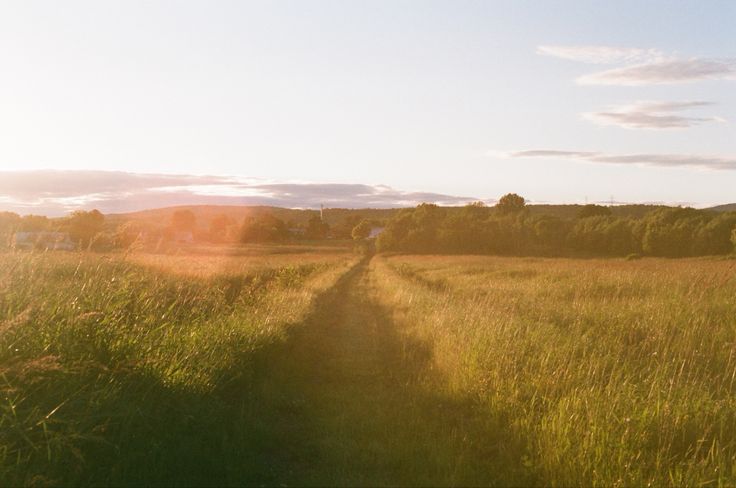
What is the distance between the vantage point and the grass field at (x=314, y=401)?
17.6 feet

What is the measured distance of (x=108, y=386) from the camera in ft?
19.6

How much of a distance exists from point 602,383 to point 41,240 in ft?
26.9

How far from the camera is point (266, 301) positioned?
57.7 feet

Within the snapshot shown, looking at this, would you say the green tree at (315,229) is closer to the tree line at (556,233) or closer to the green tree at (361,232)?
the green tree at (361,232)

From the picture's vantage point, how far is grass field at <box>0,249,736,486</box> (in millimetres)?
5352

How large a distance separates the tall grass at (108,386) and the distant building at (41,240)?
25 centimetres

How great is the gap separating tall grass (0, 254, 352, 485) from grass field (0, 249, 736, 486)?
22mm

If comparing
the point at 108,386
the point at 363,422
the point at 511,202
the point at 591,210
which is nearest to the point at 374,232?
the point at 511,202

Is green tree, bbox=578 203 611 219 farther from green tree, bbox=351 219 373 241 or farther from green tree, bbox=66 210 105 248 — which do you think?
green tree, bbox=66 210 105 248

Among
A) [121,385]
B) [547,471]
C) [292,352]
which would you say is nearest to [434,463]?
[547,471]

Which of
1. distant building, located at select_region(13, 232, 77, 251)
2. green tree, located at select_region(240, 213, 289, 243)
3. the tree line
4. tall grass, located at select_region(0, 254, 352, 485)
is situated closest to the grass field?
tall grass, located at select_region(0, 254, 352, 485)

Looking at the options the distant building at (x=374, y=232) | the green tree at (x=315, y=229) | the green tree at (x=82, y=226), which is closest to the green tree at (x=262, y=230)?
the green tree at (x=315, y=229)

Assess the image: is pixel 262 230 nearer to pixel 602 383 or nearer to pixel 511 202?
pixel 511 202

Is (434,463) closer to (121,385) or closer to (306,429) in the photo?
(306,429)
